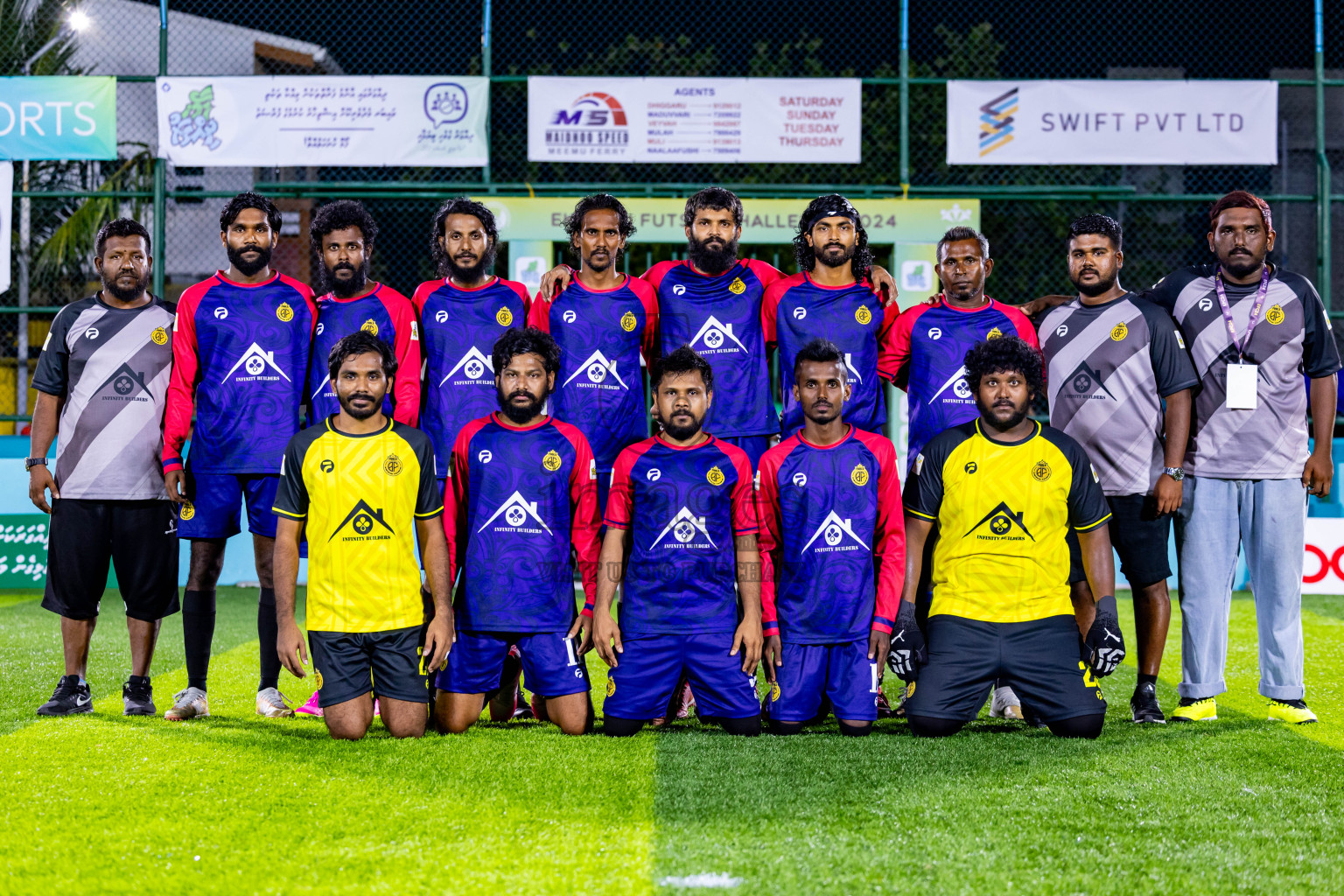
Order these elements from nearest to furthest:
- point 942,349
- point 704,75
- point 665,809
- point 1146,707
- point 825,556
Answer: point 665,809 → point 825,556 → point 1146,707 → point 942,349 → point 704,75

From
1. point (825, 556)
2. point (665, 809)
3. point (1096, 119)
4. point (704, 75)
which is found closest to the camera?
point (665, 809)

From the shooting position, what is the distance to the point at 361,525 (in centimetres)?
461

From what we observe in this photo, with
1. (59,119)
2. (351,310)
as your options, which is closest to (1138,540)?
(351,310)

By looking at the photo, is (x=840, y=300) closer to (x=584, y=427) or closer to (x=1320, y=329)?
(x=584, y=427)

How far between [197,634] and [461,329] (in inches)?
66.3

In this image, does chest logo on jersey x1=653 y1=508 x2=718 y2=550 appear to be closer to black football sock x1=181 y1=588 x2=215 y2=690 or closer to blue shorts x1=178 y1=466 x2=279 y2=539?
blue shorts x1=178 y1=466 x2=279 y2=539

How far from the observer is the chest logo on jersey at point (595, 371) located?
17.2 feet

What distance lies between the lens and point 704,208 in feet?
17.3

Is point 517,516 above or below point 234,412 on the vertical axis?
below

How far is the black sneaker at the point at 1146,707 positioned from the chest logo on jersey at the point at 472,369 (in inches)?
118

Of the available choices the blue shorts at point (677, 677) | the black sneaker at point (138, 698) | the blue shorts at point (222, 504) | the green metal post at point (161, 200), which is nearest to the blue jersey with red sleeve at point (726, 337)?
the blue shorts at point (677, 677)

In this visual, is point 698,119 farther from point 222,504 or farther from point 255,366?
point 222,504

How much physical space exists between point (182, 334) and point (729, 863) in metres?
3.40

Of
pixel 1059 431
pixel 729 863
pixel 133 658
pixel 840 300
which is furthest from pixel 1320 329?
pixel 133 658
